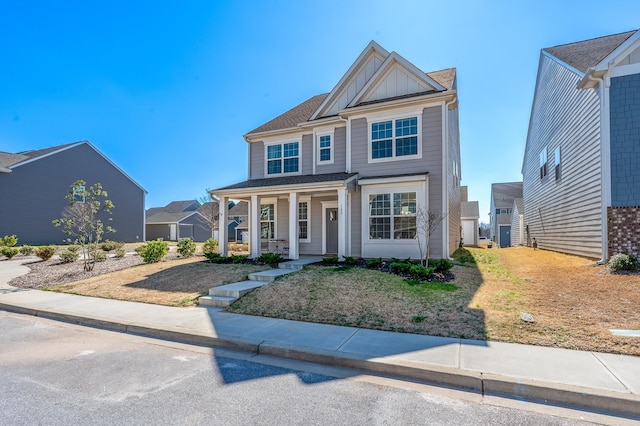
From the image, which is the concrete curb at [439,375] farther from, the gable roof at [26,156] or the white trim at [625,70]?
the gable roof at [26,156]

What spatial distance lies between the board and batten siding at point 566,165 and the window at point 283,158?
36.4 ft

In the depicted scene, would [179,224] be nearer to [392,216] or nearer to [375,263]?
[392,216]

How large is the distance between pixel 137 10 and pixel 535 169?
22.4 metres

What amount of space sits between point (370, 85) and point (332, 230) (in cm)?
628

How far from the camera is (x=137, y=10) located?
1240 centimetres

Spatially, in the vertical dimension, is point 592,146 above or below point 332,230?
above

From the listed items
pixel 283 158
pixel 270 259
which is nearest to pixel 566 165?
pixel 283 158

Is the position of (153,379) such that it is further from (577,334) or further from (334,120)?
(334,120)

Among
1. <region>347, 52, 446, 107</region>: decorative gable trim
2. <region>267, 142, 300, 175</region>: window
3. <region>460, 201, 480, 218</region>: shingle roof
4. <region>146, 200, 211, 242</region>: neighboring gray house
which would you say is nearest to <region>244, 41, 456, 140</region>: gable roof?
<region>347, 52, 446, 107</region>: decorative gable trim

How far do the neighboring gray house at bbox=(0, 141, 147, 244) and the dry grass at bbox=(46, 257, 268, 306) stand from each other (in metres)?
18.9

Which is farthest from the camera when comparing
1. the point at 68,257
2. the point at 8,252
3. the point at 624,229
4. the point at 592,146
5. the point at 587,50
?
the point at 8,252

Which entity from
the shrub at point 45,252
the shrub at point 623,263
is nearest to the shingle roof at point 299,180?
the shrub at point 623,263

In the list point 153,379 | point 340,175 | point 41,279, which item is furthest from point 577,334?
point 41,279

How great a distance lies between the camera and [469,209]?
109 ft
